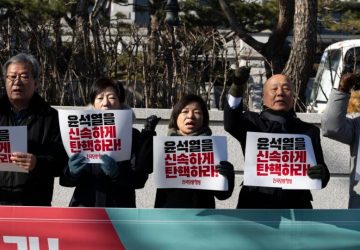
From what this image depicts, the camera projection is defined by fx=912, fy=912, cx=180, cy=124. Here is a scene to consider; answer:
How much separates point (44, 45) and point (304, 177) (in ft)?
16.4

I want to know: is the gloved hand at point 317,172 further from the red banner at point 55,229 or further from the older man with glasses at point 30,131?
the older man with glasses at point 30,131

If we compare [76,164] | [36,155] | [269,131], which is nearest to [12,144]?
[36,155]

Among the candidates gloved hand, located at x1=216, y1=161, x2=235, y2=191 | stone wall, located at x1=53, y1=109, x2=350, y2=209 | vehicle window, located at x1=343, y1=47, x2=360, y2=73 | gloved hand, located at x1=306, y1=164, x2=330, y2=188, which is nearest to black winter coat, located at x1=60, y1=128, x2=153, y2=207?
gloved hand, located at x1=216, y1=161, x2=235, y2=191

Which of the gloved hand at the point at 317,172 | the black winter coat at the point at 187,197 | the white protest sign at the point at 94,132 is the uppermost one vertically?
the white protest sign at the point at 94,132

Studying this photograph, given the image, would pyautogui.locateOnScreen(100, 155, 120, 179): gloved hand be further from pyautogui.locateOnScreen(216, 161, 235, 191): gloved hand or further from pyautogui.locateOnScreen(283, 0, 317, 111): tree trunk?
pyautogui.locateOnScreen(283, 0, 317, 111): tree trunk

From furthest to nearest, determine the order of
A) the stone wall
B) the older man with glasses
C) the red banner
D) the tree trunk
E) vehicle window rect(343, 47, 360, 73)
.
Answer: vehicle window rect(343, 47, 360, 73) → the tree trunk → the stone wall → the older man with glasses → the red banner

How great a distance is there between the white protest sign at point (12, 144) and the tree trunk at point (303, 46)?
18.3 ft

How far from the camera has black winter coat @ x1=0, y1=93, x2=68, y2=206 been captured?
5289 millimetres

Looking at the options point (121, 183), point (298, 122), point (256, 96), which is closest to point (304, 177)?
point (298, 122)

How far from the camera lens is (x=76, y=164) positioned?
17.0 ft

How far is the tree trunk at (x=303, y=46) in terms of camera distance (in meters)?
10.5

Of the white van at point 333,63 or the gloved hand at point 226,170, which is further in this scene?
the white van at point 333,63

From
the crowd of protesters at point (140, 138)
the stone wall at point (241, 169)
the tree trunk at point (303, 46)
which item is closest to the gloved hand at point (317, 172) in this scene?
the crowd of protesters at point (140, 138)

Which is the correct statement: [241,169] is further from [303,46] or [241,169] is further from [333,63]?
[333,63]
